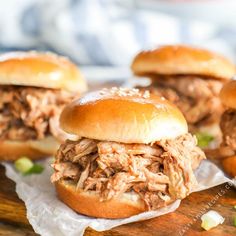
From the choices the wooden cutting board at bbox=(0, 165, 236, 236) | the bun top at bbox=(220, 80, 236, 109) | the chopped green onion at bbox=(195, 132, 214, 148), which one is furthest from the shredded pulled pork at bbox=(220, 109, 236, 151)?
the chopped green onion at bbox=(195, 132, 214, 148)

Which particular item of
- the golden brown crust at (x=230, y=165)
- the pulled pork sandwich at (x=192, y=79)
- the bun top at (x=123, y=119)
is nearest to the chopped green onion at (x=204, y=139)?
the pulled pork sandwich at (x=192, y=79)

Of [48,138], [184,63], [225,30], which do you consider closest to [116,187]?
[48,138]

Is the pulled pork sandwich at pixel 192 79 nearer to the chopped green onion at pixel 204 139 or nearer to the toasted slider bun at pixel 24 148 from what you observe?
the chopped green onion at pixel 204 139

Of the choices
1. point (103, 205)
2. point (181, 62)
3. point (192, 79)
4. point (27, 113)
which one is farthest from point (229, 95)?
point (27, 113)

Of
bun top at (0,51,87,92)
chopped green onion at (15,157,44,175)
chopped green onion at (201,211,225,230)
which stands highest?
bun top at (0,51,87,92)

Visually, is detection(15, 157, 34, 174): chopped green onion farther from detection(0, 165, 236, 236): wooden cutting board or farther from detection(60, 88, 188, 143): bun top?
detection(60, 88, 188, 143): bun top
